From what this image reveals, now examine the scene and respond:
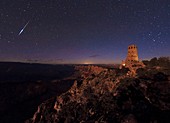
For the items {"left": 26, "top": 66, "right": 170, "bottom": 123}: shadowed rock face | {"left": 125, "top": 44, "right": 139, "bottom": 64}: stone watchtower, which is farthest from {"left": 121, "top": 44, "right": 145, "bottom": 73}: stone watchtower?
{"left": 26, "top": 66, "right": 170, "bottom": 123}: shadowed rock face

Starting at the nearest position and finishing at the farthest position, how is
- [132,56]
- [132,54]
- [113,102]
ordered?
1. [113,102]
2. [132,56]
3. [132,54]

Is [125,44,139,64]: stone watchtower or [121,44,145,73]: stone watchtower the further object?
[125,44,139,64]: stone watchtower

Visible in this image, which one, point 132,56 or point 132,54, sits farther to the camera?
point 132,54

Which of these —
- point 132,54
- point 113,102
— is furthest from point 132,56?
point 113,102

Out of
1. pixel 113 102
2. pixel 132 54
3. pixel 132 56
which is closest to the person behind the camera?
pixel 113 102

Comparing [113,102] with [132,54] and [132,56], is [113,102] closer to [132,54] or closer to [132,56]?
[132,56]

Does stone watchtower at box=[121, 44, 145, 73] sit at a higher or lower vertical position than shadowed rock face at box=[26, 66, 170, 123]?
higher

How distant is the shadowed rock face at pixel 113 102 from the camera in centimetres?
3951

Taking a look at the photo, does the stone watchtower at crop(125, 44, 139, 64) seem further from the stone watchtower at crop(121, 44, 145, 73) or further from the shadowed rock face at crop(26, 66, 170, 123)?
the shadowed rock face at crop(26, 66, 170, 123)

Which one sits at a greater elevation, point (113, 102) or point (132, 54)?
point (132, 54)

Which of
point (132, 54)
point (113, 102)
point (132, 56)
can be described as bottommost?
point (113, 102)

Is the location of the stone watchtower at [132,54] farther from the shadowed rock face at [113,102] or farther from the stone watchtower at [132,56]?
the shadowed rock face at [113,102]

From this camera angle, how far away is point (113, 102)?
46438mm

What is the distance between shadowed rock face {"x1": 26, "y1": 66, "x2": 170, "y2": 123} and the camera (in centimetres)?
3951
